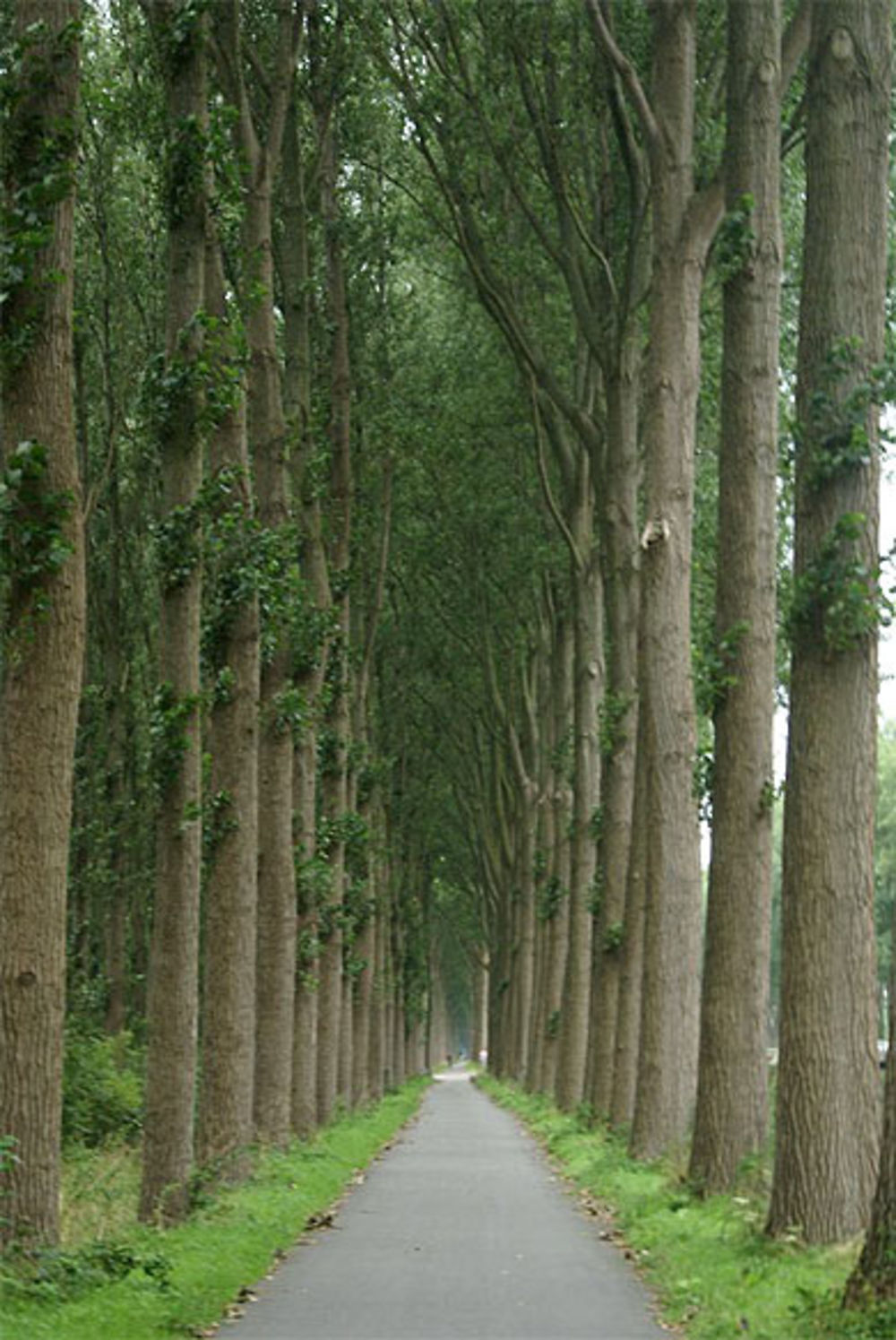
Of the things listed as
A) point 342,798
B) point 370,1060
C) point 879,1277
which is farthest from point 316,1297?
point 370,1060

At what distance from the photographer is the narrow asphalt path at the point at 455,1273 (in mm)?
10953

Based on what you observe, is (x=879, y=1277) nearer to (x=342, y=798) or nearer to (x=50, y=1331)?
(x=50, y=1331)

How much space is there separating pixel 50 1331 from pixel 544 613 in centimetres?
3122

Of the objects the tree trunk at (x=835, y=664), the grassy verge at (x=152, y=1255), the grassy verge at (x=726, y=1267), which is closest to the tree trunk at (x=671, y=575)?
the grassy verge at (x=726, y=1267)

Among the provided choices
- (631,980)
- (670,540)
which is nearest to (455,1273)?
(670,540)

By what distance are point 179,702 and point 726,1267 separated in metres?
6.19

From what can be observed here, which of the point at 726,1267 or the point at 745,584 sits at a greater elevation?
the point at 745,584

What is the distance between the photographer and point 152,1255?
40.9ft

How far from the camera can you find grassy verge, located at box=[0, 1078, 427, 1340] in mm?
10281

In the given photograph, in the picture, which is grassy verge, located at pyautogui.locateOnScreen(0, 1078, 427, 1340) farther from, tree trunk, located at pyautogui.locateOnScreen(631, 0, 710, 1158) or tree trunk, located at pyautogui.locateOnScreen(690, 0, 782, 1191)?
tree trunk, located at pyautogui.locateOnScreen(631, 0, 710, 1158)

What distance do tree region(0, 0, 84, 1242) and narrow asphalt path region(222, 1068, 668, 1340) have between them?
1.85 metres

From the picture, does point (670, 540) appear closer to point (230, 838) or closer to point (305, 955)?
point (230, 838)

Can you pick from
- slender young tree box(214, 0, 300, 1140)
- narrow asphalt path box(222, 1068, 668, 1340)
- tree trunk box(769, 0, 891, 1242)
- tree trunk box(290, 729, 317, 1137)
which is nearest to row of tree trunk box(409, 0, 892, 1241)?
tree trunk box(769, 0, 891, 1242)

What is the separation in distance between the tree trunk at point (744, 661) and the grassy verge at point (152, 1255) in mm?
3790
